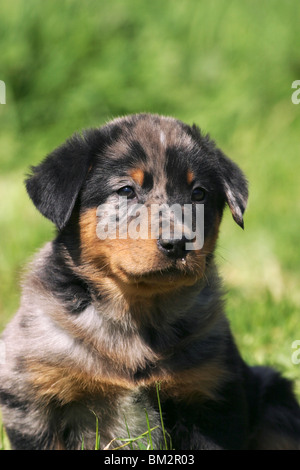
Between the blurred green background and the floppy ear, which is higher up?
the blurred green background

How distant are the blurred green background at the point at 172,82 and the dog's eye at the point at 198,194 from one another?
12.6ft

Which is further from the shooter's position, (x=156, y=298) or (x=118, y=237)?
(x=156, y=298)

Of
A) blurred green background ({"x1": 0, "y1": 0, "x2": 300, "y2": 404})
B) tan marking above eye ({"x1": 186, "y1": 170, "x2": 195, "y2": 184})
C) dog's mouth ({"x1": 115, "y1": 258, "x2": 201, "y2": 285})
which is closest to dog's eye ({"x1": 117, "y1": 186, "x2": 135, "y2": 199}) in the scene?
tan marking above eye ({"x1": 186, "y1": 170, "x2": 195, "y2": 184})

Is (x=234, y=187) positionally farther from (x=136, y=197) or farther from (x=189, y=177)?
(x=136, y=197)

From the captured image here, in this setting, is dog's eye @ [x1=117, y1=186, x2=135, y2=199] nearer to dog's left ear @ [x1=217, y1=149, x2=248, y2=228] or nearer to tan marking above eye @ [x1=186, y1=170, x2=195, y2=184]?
tan marking above eye @ [x1=186, y1=170, x2=195, y2=184]

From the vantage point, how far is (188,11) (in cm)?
1044

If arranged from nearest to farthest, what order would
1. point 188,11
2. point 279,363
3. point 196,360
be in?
point 196,360
point 279,363
point 188,11

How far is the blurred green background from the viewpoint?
9492mm

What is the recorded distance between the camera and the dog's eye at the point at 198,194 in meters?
4.62

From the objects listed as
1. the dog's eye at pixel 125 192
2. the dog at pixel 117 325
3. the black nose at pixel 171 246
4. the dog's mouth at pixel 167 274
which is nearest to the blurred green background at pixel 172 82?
the dog at pixel 117 325

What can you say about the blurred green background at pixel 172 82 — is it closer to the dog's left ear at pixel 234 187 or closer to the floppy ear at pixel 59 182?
the dog's left ear at pixel 234 187
